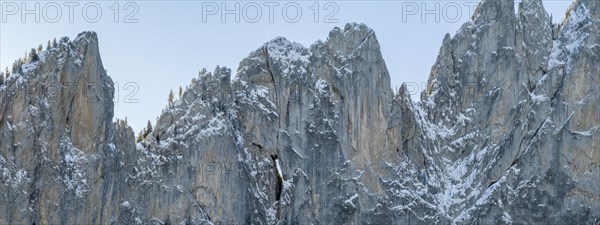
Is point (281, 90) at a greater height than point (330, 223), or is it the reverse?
point (281, 90)

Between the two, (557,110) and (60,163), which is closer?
(60,163)

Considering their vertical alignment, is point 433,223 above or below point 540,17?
below

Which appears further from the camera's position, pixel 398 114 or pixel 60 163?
pixel 398 114

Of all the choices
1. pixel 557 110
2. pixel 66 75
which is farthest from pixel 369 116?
pixel 66 75

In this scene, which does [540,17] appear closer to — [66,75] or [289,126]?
[289,126]

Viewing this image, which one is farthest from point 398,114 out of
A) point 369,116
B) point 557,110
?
point 557,110

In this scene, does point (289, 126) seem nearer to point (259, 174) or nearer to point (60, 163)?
point (259, 174)
